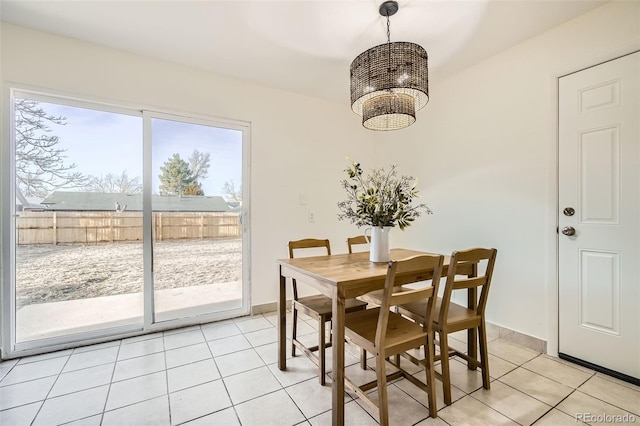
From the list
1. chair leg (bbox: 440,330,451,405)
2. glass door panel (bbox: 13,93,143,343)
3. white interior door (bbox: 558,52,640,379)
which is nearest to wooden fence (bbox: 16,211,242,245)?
glass door panel (bbox: 13,93,143,343)

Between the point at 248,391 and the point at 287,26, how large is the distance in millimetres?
2593

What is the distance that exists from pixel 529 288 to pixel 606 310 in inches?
18.2

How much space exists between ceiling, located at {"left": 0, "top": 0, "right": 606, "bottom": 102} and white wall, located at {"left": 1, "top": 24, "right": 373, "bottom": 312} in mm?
150

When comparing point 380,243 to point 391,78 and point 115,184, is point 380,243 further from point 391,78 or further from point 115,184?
point 115,184

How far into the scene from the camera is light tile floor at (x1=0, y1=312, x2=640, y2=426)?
5.04ft

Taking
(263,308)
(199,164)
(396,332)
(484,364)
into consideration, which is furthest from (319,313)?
(199,164)

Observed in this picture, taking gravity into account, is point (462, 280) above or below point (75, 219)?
below

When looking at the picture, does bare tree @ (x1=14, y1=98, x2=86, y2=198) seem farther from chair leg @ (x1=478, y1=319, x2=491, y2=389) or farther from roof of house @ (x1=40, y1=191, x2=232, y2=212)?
chair leg @ (x1=478, y1=319, x2=491, y2=389)

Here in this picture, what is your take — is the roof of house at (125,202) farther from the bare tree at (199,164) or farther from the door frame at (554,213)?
the door frame at (554,213)

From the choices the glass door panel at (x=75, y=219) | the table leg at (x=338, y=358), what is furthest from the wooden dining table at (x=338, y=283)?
the glass door panel at (x=75, y=219)

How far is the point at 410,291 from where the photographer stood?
152 cm

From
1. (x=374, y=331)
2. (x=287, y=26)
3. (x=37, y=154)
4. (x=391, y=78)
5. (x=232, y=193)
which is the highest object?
(x=287, y=26)

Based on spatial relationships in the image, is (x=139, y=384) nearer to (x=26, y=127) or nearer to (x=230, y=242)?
(x=230, y=242)

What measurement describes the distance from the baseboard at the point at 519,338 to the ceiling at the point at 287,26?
2485mm
